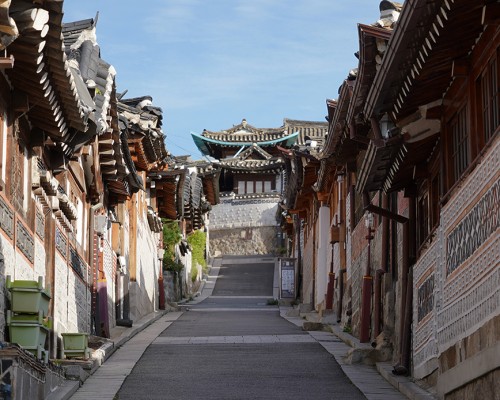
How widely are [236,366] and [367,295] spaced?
183 inches

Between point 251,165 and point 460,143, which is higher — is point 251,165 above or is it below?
above

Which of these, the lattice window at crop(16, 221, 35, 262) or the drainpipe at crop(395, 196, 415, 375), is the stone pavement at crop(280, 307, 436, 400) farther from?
the lattice window at crop(16, 221, 35, 262)

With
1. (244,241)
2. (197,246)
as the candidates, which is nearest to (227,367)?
(197,246)

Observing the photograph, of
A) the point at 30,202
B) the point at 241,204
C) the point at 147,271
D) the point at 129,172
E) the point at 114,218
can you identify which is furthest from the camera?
the point at 241,204

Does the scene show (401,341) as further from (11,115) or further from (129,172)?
(129,172)

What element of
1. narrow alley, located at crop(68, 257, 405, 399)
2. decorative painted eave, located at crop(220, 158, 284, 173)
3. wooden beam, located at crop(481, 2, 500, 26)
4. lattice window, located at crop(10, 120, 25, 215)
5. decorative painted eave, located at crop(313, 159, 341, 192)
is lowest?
narrow alley, located at crop(68, 257, 405, 399)

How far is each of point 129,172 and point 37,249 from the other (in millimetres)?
10380

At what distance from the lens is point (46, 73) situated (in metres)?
14.6

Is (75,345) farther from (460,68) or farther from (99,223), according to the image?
(460,68)

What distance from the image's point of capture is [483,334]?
11.5 metres

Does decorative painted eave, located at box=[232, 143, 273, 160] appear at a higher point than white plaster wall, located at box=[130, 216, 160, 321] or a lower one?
higher

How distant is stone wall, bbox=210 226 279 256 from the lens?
89.6 m

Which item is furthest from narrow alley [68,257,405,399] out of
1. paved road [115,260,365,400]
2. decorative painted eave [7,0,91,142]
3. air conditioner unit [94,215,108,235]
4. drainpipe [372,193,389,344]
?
decorative painted eave [7,0,91,142]

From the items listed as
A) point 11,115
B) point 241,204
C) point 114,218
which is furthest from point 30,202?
point 241,204
